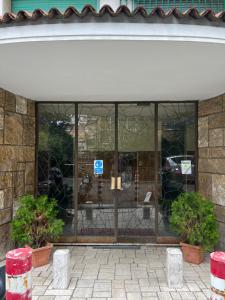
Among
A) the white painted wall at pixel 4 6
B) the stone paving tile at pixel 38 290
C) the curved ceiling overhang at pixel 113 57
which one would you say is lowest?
the stone paving tile at pixel 38 290

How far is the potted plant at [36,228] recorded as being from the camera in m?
4.50

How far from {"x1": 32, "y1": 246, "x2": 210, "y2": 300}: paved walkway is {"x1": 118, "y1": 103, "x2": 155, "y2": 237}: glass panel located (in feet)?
1.87

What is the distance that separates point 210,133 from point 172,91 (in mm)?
1162

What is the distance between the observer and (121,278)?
4.11m

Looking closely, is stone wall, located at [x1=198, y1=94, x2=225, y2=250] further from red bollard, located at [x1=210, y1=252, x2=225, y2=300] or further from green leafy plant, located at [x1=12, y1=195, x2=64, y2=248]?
green leafy plant, located at [x1=12, y1=195, x2=64, y2=248]

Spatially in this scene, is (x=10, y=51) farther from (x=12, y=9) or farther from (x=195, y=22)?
(x=12, y=9)

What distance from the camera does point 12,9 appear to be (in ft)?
18.0

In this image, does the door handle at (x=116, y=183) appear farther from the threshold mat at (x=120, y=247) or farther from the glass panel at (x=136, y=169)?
the threshold mat at (x=120, y=247)

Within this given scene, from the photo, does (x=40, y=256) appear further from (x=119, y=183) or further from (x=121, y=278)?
(x=119, y=183)

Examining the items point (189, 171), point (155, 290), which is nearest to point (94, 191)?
point (189, 171)

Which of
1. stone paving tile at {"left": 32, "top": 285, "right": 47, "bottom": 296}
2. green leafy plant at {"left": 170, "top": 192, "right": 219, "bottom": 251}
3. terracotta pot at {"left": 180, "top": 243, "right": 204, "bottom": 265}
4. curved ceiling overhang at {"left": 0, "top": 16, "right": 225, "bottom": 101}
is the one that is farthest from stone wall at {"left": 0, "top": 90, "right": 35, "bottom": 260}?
terracotta pot at {"left": 180, "top": 243, "right": 204, "bottom": 265}

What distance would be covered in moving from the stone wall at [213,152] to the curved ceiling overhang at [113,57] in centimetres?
49

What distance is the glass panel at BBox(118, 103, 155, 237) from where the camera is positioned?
5.60m

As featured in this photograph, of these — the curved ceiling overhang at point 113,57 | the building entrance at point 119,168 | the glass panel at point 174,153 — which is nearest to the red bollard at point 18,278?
the curved ceiling overhang at point 113,57
